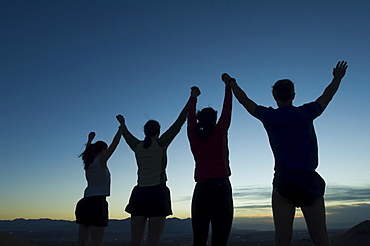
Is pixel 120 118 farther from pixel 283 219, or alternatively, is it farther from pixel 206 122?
pixel 283 219

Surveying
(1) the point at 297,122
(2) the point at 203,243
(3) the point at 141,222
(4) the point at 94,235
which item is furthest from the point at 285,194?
(4) the point at 94,235

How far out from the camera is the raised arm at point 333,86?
353 centimetres

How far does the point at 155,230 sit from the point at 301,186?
2116mm

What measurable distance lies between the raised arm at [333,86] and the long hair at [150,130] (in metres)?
2.34

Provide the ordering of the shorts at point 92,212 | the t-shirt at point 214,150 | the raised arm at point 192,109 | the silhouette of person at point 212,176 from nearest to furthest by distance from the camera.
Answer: the silhouette of person at point 212,176
the t-shirt at point 214,150
the raised arm at point 192,109
the shorts at point 92,212

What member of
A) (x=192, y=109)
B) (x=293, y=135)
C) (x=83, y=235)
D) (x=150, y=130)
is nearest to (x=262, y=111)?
(x=293, y=135)

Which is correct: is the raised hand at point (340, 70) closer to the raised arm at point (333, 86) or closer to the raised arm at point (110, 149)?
the raised arm at point (333, 86)

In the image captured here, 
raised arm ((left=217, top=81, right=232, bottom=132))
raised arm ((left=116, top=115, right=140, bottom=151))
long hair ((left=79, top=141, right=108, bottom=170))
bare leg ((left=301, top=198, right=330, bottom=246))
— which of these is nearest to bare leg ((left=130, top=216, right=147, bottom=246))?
raised arm ((left=116, top=115, right=140, bottom=151))

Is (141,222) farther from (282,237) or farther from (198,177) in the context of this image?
(282,237)

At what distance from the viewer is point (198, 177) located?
4.09 metres

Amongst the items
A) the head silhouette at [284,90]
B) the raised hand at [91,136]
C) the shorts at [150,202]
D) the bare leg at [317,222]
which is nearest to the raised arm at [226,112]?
the head silhouette at [284,90]

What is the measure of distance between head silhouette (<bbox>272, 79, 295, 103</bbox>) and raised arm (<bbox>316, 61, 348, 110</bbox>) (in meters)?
0.29

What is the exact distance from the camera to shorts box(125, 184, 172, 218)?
4.55 metres

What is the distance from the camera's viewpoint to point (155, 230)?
4445 mm
